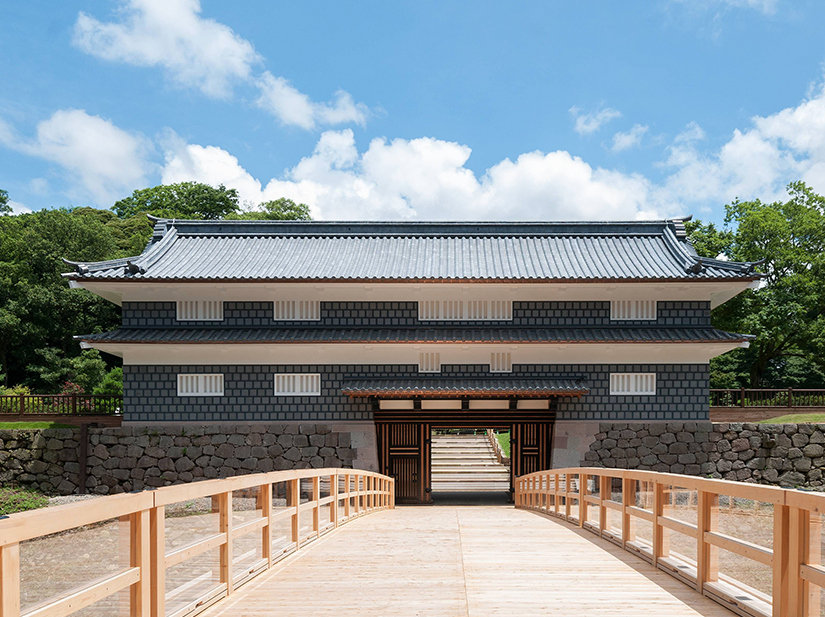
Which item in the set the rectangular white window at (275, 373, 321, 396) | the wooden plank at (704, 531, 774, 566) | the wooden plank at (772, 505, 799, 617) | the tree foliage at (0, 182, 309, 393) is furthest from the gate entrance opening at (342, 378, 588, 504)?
the tree foliage at (0, 182, 309, 393)

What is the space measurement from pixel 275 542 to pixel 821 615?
490 cm

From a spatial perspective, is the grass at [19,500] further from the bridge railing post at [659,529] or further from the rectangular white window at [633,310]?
the bridge railing post at [659,529]

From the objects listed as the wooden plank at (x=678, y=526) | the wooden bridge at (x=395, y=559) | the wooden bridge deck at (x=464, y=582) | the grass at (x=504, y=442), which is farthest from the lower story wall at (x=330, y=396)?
the wooden plank at (x=678, y=526)

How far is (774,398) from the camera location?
996 inches

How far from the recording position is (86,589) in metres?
3.36

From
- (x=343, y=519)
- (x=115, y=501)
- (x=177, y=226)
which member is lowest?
(x=343, y=519)

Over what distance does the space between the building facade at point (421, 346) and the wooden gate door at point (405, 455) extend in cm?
10

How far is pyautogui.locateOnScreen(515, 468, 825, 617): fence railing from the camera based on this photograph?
13.0ft

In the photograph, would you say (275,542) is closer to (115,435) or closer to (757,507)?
(757,507)

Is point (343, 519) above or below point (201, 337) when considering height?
below

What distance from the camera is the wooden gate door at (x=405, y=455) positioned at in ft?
68.6

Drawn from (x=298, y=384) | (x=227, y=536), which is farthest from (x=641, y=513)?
(x=298, y=384)

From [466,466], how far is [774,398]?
1288 centimetres

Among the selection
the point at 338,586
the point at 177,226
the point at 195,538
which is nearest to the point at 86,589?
the point at 195,538
